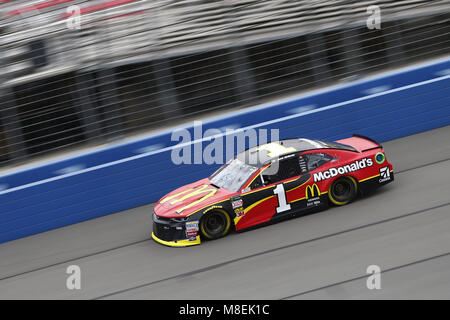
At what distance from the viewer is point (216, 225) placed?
30.4 feet

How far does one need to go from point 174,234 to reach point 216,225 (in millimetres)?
642

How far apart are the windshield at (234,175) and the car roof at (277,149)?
0.10m

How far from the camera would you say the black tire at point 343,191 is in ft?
31.7

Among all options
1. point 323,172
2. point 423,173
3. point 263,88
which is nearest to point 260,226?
point 323,172

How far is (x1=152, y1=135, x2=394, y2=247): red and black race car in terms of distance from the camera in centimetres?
Result: 914

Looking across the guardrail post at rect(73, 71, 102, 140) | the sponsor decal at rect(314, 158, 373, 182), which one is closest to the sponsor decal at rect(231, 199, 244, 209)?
the sponsor decal at rect(314, 158, 373, 182)

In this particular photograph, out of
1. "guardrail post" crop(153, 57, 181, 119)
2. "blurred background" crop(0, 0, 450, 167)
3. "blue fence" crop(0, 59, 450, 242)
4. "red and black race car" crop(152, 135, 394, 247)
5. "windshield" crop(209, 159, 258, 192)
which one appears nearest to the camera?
"red and black race car" crop(152, 135, 394, 247)

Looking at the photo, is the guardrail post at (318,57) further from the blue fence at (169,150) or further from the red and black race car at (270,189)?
the red and black race car at (270,189)

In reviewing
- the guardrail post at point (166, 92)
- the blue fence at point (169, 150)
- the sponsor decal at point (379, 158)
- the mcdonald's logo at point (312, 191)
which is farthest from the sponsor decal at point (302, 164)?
the guardrail post at point (166, 92)

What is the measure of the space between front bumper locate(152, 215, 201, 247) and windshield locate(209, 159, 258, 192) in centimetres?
96

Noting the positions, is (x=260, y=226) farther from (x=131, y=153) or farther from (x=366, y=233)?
(x=131, y=153)

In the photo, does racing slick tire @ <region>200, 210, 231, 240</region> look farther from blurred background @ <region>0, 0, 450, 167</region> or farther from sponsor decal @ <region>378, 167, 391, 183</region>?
blurred background @ <region>0, 0, 450, 167</region>

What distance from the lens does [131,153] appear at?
474 inches

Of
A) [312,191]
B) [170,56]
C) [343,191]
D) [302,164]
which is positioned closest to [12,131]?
[170,56]
